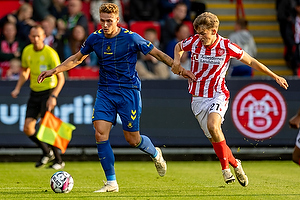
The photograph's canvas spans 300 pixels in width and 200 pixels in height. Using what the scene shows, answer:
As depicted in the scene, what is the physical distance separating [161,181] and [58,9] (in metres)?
7.84

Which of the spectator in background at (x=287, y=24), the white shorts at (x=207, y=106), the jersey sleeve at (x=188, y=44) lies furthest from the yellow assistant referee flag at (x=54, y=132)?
the spectator in background at (x=287, y=24)

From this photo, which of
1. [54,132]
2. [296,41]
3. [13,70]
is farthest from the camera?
[296,41]

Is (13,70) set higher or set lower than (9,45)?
lower

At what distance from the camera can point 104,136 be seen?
7.28 m

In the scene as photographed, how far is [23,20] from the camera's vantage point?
47.0 ft

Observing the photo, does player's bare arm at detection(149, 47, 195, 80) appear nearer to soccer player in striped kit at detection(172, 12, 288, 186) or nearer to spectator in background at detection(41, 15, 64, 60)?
soccer player in striped kit at detection(172, 12, 288, 186)

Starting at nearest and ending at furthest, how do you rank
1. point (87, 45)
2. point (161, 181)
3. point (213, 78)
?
point (87, 45)
point (213, 78)
point (161, 181)

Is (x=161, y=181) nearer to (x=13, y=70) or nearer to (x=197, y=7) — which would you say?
(x=13, y=70)

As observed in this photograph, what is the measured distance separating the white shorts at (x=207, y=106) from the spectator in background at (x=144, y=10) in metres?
7.20

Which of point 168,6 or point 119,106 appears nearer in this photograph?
point 119,106

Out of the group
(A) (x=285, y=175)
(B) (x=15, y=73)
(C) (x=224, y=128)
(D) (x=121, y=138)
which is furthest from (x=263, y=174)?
(B) (x=15, y=73)

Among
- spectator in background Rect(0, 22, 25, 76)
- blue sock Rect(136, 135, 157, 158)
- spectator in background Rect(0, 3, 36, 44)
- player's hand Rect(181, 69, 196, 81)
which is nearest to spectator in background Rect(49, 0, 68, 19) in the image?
spectator in background Rect(0, 3, 36, 44)

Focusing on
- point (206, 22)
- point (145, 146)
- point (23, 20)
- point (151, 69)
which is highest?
point (206, 22)

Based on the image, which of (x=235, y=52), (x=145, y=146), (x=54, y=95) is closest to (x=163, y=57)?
(x=235, y=52)
